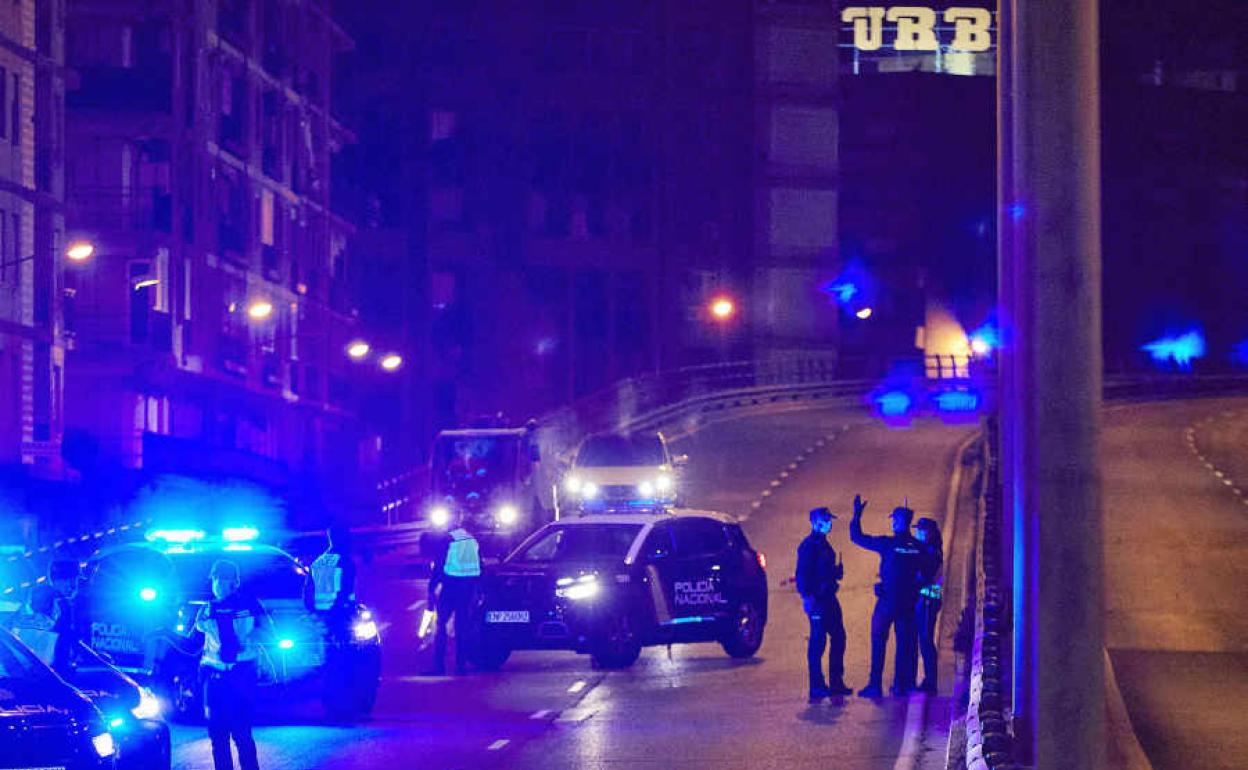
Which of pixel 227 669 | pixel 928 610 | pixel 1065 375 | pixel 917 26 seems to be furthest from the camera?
pixel 917 26

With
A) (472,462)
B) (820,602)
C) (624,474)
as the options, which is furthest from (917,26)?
(820,602)

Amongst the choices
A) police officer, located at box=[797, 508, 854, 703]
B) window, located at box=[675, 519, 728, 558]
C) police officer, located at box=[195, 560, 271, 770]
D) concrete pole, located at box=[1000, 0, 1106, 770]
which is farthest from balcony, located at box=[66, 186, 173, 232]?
concrete pole, located at box=[1000, 0, 1106, 770]

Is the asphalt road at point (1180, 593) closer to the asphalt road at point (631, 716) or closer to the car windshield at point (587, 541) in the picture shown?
the asphalt road at point (631, 716)

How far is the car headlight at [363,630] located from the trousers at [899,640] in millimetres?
4890

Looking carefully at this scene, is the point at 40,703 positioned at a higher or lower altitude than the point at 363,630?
higher

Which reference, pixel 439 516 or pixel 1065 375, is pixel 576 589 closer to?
pixel 1065 375

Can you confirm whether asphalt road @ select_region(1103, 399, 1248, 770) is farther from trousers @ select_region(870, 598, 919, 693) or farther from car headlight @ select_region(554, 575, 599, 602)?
car headlight @ select_region(554, 575, 599, 602)

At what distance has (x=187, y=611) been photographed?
18.1 meters

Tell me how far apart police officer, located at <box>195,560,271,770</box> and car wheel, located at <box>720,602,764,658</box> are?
414 inches

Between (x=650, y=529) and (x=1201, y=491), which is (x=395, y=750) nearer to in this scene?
(x=650, y=529)

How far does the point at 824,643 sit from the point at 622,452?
76.7 ft

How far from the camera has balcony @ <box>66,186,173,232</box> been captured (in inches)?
2376

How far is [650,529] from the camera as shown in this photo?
80.5 feet

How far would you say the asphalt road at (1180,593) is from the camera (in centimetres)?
1980
